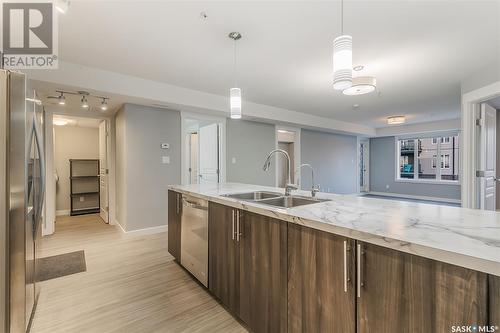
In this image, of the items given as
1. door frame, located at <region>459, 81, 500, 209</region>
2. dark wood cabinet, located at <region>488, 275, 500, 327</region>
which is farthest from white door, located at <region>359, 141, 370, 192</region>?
dark wood cabinet, located at <region>488, 275, 500, 327</region>

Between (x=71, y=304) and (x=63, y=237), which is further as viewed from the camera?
(x=63, y=237)

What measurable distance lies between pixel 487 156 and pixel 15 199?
5.43m

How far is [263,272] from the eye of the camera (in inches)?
59.3

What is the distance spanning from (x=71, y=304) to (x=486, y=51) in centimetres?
511

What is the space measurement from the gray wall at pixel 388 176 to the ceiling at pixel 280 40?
5083 millimetres

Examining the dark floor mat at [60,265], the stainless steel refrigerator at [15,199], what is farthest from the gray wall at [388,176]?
the stainless steel refrigerator at [15,199]

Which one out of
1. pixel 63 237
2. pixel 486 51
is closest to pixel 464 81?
pixel 486 51

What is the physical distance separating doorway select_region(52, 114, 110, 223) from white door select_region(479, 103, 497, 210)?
6.82 m

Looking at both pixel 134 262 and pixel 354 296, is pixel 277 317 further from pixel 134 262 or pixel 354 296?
pixel 134 262

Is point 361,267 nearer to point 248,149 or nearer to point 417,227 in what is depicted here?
point 417,227

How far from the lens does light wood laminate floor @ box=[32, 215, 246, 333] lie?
1763mm

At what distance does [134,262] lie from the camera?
2.87 m

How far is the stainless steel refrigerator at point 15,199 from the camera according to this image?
4.54ft

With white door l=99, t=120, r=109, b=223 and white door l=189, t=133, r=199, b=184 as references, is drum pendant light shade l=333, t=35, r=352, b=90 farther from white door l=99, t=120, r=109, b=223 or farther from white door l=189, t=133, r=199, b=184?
white door l=99, t=120, r=109, b=223
